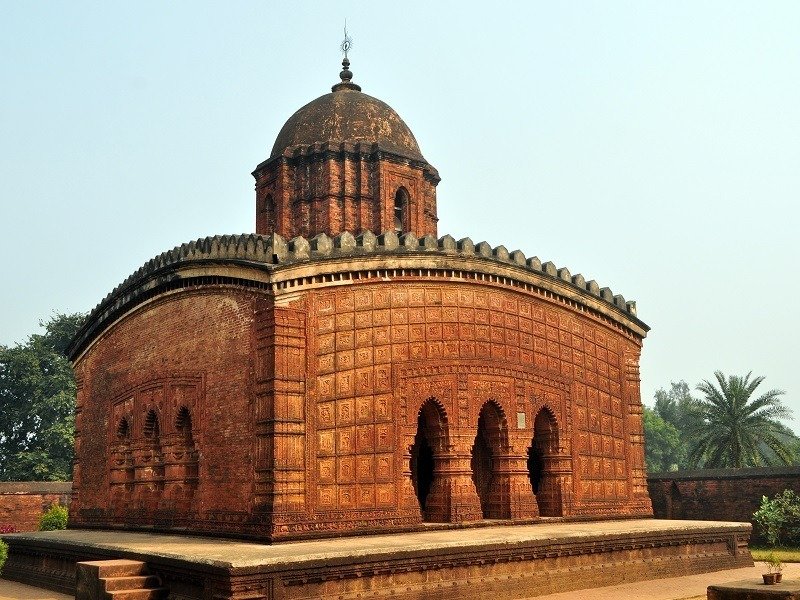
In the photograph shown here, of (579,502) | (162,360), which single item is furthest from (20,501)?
(579,502)

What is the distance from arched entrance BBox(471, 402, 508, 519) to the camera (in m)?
14.2

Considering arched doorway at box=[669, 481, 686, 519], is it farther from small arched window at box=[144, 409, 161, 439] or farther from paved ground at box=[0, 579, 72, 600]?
paved ground at box=[0, 579, 72, 600]

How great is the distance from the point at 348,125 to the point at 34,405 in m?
23.4

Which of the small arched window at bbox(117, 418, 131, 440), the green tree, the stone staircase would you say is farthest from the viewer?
the green tree

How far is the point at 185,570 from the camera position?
376 inches

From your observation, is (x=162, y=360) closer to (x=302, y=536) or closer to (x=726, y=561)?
(x=302, y=536)

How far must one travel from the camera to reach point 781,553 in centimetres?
1825

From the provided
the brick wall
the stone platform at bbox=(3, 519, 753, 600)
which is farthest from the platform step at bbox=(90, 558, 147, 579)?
the brick wall

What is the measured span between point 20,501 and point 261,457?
553 inches

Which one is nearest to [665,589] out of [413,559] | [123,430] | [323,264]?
[413,559]

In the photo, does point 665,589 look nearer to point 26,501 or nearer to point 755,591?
point 755,591

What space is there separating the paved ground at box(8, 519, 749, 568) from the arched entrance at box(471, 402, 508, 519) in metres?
0.67

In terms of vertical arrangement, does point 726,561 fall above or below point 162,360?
below

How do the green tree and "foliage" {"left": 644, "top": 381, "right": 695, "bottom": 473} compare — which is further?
"foliage" {"left": 644, "top": 381, "right": 695, "bottom": 473}
